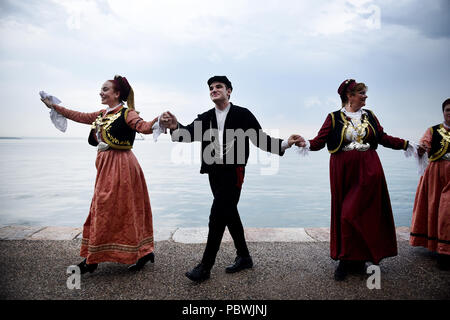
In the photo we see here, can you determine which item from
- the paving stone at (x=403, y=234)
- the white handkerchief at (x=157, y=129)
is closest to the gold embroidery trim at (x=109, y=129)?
the white handkerchief at (x=157, y=129)

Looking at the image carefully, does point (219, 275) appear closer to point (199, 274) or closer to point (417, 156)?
point (199, 274)

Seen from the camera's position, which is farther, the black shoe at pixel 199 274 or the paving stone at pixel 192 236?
the paving stone at pixel 192 236

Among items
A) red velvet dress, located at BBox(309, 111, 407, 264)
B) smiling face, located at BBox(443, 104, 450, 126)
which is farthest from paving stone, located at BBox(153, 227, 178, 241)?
smiling face, located at BBox(443, 104, 450, 126)

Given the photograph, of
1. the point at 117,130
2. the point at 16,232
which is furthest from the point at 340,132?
the point at 16,232

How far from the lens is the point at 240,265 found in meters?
3.14

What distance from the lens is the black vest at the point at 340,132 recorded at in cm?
310

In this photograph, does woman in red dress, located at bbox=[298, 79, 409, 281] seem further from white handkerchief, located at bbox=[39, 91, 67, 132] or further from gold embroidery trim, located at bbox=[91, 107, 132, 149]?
white handkerchief, located at bbox=[39, 91, 67, 132]

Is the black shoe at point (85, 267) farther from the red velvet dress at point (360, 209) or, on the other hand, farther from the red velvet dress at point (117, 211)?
the red velvet dress at point (360, 209)

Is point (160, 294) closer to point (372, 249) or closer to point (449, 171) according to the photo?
point (372, 249)

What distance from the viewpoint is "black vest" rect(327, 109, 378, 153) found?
310 cm

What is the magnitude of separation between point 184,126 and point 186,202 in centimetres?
853

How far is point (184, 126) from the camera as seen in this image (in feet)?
10.4

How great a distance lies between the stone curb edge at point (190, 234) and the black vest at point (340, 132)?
1495mm
